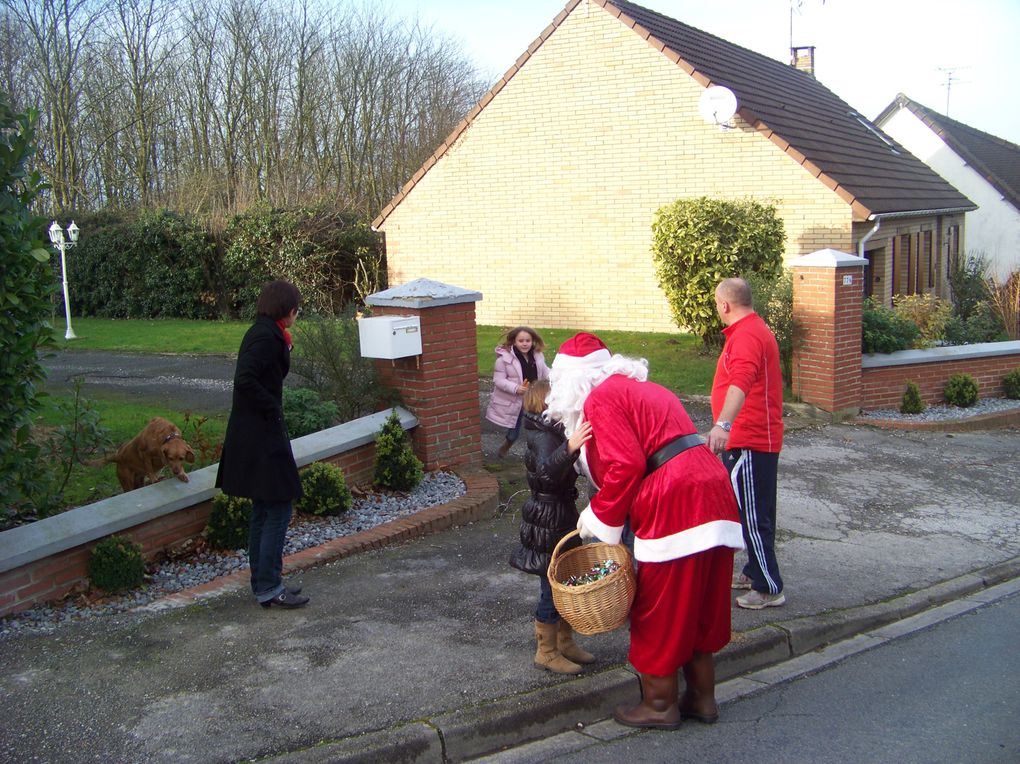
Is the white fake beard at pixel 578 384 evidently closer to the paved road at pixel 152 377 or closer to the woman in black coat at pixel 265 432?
the woman in black coat at pixel 265 432

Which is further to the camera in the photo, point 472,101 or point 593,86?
point 472,101

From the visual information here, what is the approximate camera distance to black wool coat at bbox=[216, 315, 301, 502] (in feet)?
16.4

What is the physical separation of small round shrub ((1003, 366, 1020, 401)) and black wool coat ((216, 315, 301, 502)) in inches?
425

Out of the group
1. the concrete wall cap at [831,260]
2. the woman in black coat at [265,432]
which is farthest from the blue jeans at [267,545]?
the concrete wall cap at [831,260]

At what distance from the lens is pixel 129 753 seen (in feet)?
12.4

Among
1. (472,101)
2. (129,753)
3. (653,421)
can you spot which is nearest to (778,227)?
(653,421)

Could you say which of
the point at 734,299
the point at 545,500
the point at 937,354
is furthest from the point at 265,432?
the point at 937,354

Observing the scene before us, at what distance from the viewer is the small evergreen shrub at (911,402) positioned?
1151 centimetres

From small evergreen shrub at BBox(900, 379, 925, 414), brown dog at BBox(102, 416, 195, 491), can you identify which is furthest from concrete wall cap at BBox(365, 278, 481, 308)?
small evergreen shrub at BBox(900, 379, 925, 414)

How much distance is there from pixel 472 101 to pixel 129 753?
107 ft

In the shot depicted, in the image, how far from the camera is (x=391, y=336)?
736 centimetres

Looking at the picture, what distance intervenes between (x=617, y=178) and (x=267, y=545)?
13.6 metres

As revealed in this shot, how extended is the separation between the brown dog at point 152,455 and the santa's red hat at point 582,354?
2.89m

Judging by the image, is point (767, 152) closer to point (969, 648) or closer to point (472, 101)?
point (969, 648)
